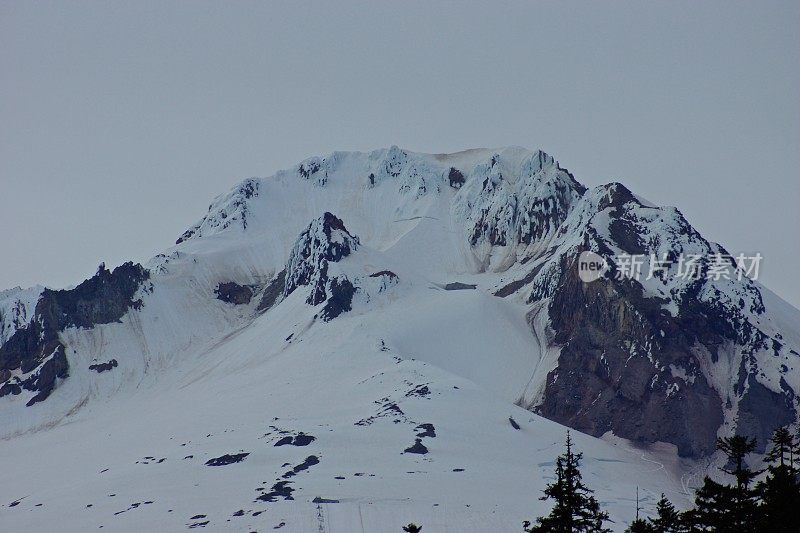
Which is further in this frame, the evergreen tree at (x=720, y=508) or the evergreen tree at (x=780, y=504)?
the evergreen tree at (x=720, y=508)

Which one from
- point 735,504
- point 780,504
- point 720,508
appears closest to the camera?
point 780,504

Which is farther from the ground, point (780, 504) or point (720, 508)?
point (780, 504)

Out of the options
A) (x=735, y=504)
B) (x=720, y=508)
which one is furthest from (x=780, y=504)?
(x=720, y=508)

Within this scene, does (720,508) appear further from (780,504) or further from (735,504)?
(780,504)

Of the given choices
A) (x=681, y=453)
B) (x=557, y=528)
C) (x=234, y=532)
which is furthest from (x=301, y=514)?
(x=681, y=453)

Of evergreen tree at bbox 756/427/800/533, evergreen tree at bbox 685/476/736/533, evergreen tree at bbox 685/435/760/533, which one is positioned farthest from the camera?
evergreen tree at bbox 685/476/736/533

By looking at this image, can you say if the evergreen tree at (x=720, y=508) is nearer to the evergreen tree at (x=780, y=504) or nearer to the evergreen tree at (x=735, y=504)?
the evergreen tree at (x=735, y=504)

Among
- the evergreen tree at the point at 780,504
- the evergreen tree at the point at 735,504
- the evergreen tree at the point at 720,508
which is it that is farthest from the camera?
the evergreen tree at the point at 720,508

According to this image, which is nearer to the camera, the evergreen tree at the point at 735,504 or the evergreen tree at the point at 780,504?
the evergreen tree at the point at 780,504

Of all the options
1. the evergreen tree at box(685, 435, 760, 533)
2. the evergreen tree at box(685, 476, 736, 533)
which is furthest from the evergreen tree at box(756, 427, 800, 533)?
the evergreen tree at box(685, 476, 736, 533)

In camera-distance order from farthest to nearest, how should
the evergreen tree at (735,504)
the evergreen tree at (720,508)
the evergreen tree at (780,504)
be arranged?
the evergreen tree at (720,508) → the evergreen tree at (735,504) → the evergreen tree at (780,504)

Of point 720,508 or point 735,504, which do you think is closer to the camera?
point 735,504

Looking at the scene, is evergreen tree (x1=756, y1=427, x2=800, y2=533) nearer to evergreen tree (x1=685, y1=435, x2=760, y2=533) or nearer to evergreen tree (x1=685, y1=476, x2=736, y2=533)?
evergreen tree (x1=685, y1=435, x2=760, y2=533)

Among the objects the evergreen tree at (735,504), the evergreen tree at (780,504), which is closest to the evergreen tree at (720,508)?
the evergreen tree at (735,504)
